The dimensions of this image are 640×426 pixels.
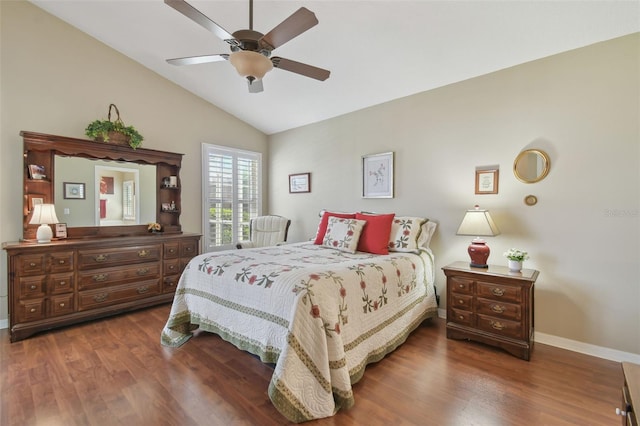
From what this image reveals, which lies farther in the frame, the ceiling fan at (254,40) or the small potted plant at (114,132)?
the small potted plant at (114,132)

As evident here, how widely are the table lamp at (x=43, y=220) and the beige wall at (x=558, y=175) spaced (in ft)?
12.5

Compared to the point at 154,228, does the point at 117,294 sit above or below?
below

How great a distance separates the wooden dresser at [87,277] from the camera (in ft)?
8.77

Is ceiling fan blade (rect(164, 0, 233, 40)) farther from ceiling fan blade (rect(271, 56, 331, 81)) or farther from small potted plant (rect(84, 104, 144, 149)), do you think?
small potted plant (rect(84, 104, 144, 149))

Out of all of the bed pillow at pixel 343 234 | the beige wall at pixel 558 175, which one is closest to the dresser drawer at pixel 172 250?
the bed pillow at pixel 343 234

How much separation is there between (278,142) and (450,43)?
321 cm

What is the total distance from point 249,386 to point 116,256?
2279mm

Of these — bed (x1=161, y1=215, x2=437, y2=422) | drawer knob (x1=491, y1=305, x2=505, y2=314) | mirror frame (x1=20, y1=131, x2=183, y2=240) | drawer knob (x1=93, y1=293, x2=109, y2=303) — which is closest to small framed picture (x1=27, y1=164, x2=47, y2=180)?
mirror frame (x1=20, y1=131, x2=183, y2=240)

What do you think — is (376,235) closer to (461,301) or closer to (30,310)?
(461,301)

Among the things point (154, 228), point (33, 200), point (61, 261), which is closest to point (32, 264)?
point (61, 261)

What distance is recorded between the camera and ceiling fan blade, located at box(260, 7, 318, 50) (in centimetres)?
164

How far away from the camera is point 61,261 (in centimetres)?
287

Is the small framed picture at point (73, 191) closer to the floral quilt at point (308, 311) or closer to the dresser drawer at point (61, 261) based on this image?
the dresser drawer at point (61, 261)

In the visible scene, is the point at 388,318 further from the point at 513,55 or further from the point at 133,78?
the point at 133,78
